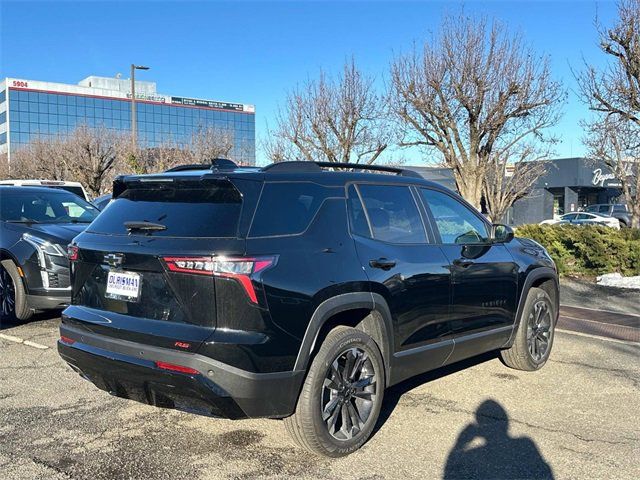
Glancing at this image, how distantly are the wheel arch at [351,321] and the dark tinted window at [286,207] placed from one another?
523 mm

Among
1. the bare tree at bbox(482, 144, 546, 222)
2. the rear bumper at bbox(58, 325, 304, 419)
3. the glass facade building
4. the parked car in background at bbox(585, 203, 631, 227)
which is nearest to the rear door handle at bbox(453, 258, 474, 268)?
the rear bumper at bbox(58, 325, 304, 419)

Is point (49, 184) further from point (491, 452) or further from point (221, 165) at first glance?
point (491, 452)

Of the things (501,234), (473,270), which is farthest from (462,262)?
(501,234)

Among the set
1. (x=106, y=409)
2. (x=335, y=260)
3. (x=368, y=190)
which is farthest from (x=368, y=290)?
(x=106, y=409)

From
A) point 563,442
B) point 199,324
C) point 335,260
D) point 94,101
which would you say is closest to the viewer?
point 199,324

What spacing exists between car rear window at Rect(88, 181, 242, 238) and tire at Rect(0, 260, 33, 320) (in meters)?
3.73

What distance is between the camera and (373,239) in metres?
4.18

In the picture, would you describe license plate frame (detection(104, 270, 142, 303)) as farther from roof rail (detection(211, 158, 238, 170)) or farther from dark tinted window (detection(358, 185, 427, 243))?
dark tinted window (detection(358, 185, 427, 243))

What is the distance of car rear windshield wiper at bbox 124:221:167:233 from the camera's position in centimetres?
364

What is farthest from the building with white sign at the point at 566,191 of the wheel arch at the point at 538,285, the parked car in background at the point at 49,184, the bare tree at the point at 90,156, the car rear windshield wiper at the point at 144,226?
the car rear windshield wiper at the point at 144,226

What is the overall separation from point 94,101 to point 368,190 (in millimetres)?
94404

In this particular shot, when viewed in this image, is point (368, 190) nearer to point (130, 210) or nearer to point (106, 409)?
point (130, 210)

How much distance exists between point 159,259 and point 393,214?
1.83 metres

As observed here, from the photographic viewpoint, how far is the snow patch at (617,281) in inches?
455
